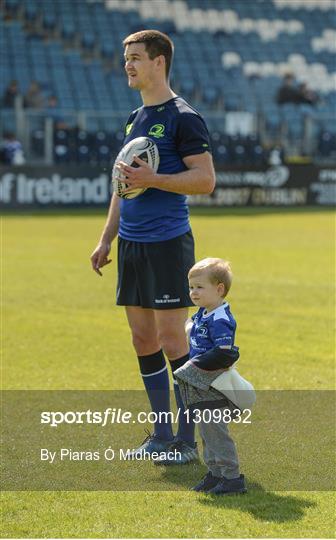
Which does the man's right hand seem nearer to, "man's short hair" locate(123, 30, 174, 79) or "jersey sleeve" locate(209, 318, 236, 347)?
"man's short hair" locate(123, 30, 174, 79)

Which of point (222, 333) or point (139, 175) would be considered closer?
point (222, 333)

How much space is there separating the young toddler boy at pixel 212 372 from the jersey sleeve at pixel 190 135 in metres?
0.79

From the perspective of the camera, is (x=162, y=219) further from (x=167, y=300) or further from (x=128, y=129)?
(x=128, y=129)

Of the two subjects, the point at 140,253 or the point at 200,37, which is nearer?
the point at 140,253

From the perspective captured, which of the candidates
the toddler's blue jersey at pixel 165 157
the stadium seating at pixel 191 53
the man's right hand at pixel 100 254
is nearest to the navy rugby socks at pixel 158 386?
the man's right hand at pixel 100 254

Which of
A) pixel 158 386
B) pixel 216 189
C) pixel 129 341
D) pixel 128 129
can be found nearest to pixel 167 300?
pixel 158 386

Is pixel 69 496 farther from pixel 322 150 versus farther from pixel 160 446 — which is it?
pixel 322 150

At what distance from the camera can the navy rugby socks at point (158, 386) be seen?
5836 millimetres

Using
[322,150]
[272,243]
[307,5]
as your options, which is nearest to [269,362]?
[272,243]

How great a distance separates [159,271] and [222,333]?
87 cm

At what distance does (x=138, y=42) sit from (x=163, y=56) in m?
0.16

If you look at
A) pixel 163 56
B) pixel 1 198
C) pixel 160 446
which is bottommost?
pixel 1 198

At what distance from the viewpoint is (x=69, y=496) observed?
4.97 metres

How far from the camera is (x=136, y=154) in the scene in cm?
548
